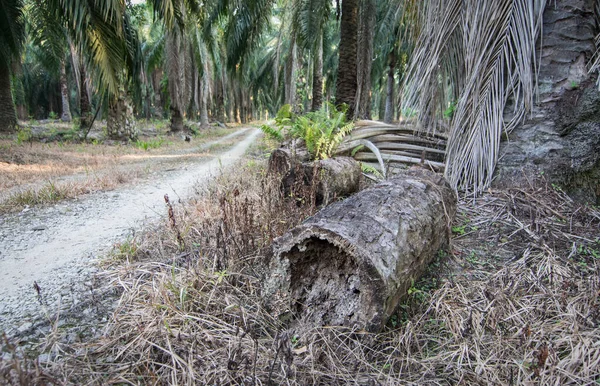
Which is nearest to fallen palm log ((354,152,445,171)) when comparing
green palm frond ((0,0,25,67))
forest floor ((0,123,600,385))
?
forest floor ((0,123,600,385))

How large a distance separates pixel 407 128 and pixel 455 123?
157cm

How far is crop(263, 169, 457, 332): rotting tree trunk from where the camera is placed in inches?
66.4

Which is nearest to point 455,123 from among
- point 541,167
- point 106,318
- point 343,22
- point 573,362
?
point 541,167

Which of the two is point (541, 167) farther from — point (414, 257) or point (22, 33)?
point (22, 33)

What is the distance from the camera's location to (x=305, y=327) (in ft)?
5.83

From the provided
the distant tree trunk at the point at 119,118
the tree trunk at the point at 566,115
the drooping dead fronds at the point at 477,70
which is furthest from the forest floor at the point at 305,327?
the distant tree trunk at the point at 119,118

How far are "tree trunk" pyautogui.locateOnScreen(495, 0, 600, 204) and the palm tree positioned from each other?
12.5m

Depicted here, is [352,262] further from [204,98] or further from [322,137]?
[204,98]

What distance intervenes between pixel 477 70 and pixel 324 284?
9.22ft

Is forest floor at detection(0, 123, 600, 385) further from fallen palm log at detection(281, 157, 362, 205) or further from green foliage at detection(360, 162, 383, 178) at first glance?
green foliage at detection(360, 162, 383, 178)

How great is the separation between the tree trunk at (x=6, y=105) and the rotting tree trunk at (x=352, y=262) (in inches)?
534

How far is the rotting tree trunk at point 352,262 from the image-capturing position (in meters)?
1.69

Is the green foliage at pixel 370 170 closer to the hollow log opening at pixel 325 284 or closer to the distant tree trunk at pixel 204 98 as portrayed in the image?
the hollow log opening at pixel 325 284

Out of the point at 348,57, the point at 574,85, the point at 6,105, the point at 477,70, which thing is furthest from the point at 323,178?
the point at 6,105
